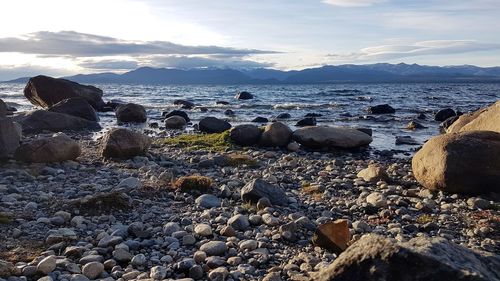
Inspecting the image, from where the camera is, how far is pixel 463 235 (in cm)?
785

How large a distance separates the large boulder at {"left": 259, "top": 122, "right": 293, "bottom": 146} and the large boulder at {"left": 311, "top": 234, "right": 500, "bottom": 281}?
42.3 ft

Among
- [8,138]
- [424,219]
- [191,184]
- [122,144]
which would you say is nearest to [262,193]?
[191,184]

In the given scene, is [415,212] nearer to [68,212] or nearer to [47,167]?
[68,212]

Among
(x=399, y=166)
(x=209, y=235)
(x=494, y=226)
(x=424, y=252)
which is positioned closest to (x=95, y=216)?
(x=209, y=235)

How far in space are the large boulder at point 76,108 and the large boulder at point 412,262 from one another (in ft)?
78.7

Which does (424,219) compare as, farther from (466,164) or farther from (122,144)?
A: (122,144)

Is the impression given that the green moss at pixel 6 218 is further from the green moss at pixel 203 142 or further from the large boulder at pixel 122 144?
the green moss at pixel 203 142

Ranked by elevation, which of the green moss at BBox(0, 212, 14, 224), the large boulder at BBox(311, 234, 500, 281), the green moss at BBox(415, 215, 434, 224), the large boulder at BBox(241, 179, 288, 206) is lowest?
the green moss at BBox(415, 215, 434, 224)

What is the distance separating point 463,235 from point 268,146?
10.1 m

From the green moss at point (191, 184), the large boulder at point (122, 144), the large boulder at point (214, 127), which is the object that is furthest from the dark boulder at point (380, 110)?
the green moss at point (191, 184)

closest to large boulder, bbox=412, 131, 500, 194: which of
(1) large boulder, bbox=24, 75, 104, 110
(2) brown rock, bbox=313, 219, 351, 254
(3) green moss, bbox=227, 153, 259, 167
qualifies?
(2) brown rock, bbox=313, 219, 351, 254

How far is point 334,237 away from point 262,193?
2.55m

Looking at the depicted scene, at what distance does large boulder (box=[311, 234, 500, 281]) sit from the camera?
3980 mm

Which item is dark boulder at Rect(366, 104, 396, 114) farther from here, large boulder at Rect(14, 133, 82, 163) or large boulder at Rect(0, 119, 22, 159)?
large boulder at Rect(0, 119, 22, 159)
